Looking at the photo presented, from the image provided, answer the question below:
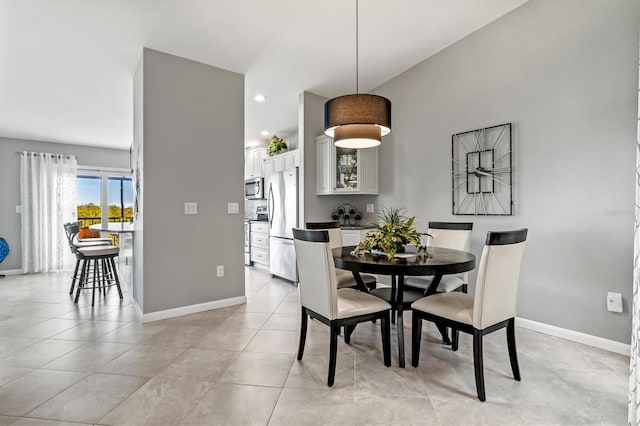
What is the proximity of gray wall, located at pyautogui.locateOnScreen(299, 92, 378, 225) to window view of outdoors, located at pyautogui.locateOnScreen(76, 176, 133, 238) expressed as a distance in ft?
15.8

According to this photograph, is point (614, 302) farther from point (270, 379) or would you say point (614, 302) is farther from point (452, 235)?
point (270, 379)

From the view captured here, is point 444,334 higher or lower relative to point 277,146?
lower

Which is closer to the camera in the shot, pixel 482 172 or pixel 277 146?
pixel 482 172

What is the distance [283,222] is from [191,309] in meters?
1.95

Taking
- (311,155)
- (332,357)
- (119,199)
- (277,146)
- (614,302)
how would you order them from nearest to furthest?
(332,357) < (614,302) < (311,155) < (277,146) < (119,199)

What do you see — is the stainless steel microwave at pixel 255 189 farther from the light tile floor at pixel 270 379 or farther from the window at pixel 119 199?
the light tile floor at pixel 270 379

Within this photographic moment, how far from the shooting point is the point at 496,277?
1.86 metres

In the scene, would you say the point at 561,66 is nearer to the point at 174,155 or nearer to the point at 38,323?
the point at 174,155

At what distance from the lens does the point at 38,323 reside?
314 centimetres

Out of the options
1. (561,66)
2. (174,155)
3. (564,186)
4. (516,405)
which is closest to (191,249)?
(174,155)

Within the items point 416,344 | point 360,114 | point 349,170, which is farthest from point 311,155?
point 416,344

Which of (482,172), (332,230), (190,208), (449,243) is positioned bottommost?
(449,243)

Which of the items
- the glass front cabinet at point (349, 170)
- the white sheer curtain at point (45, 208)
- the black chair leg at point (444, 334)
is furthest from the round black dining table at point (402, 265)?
the white sheer curtain at point (45, 208)

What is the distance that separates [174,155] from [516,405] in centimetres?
339
